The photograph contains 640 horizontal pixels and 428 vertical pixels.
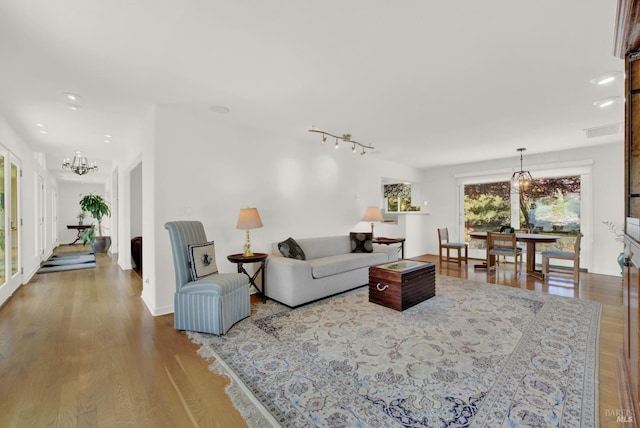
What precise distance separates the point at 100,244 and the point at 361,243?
7.72m

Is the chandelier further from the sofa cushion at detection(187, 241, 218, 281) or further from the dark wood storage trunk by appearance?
the dark wood storage trunk

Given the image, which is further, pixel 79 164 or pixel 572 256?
pixel 79 164

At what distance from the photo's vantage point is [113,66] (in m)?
2.50

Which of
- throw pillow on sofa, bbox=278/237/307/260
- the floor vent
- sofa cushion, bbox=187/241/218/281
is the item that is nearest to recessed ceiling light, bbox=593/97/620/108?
the floor vent

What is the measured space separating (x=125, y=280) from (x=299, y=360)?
4.29 metres

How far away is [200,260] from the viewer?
311 cm

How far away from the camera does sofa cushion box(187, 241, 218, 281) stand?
303cm

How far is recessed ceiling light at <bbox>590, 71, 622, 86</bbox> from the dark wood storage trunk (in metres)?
2.56

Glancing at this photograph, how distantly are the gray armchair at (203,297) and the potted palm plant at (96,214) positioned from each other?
21.2 feet

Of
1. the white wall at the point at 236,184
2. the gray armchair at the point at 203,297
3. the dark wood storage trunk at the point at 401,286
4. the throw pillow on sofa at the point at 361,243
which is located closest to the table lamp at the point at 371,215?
the white wall at the point at 236,184

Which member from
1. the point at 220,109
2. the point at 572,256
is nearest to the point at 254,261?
the point at 220,109

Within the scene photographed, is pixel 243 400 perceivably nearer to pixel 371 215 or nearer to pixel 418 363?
pixel 418 363

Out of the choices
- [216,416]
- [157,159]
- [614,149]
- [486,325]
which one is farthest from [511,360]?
[614,149]

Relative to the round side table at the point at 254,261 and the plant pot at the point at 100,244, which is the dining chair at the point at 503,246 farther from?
the plant pot at the point at 100,244
